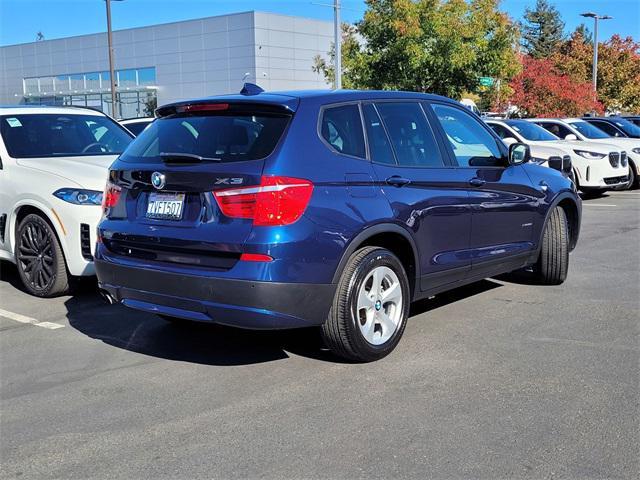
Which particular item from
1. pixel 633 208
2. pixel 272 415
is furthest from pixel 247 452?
pixel 633 208

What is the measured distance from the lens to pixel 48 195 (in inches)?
251

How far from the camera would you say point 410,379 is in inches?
174

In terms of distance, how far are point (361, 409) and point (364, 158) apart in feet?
5.37

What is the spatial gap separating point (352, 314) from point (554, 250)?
10.00 feet

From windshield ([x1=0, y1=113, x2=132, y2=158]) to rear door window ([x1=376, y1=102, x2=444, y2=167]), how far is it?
12.1ft

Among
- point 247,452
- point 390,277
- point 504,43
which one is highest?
point 504,43

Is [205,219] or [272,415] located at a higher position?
[205,219]

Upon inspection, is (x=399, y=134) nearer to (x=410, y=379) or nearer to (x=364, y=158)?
(x=364, y=158)

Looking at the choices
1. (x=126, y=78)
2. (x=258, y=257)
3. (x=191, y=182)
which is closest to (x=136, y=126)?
(x=191, y=182)

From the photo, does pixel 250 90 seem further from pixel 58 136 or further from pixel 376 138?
pixel 58 136

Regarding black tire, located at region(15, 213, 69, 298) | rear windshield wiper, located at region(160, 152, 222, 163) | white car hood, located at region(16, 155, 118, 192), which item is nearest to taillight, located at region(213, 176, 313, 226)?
rear windshield wiper, located at region(160, 152, 222, 163)

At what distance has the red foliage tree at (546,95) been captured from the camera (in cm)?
3381

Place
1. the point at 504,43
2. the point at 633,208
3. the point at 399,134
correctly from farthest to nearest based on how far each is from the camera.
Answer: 1. the point at 504,43
2. the point at 633,208
3. the point at 399,134

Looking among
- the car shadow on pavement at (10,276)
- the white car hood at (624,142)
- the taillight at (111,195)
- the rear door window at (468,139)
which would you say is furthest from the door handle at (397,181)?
the white car hood at (624,142)
